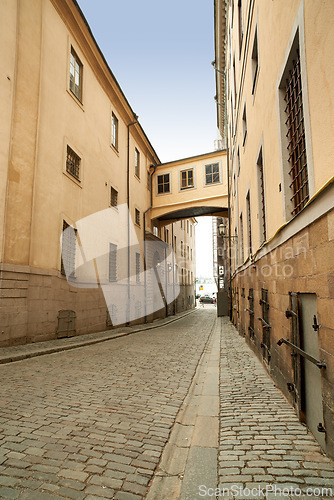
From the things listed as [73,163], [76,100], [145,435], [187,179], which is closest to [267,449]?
[145,435]

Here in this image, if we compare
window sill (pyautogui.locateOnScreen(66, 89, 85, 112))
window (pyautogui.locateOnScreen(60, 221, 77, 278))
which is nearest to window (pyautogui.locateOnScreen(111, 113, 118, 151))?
window sill (pyautogui.locateOnScreen(66, 89, 85, 112))

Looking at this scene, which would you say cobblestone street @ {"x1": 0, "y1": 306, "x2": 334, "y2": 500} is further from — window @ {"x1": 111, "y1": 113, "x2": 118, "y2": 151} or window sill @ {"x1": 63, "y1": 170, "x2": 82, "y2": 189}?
window @ {"x1": 111, "y1": 113, "x2": 118, "y2": 151}

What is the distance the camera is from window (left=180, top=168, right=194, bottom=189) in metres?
23.6

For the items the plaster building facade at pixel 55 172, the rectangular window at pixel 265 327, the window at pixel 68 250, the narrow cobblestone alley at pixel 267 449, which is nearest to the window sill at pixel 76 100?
the plaster building facade at pixel 55 172

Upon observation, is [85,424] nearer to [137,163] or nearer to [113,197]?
[113,197]

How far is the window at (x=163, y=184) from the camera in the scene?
2453cm

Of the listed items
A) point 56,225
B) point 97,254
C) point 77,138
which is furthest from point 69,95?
point 97,254

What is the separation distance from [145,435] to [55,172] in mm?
10364

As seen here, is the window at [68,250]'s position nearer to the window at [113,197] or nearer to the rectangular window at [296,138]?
the window at [113,197]

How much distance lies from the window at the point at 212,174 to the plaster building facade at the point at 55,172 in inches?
266

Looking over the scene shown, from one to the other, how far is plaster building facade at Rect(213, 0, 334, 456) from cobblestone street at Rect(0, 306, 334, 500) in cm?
41

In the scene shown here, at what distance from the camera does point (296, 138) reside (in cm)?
482

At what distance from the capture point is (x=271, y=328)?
5828mm

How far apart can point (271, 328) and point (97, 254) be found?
35.0ft
